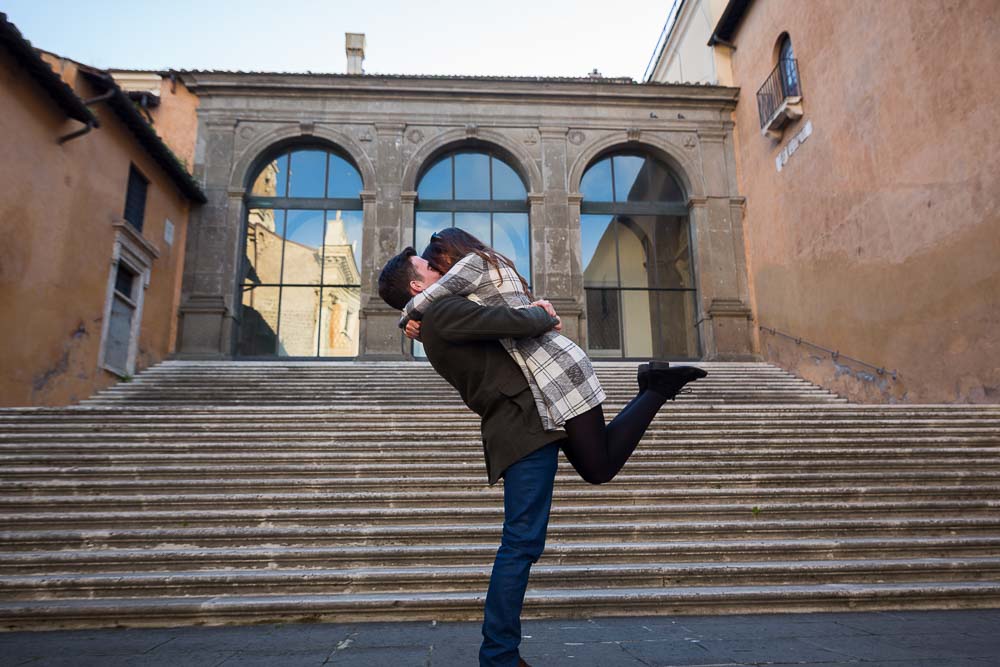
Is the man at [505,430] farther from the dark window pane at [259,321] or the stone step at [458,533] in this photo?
the dark window pane at [259,321]

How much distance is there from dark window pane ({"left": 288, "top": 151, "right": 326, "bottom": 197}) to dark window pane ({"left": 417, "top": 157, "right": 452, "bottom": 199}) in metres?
2.45

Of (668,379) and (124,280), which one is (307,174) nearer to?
(124,280)

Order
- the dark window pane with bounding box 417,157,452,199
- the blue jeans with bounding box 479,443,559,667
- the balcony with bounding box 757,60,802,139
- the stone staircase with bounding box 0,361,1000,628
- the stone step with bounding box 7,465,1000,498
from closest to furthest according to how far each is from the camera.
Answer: the blue jeans with bounding box 479,443,559,667 < the stone staircase with bounding box 0,361,1000,628 < the stone step with bounding box 7,465,1000,498 < the balcony with bounding box 757,60,802,139 < the dark window pane with bounding box 417,157,452,199

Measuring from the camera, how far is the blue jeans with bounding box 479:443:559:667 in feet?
6.74

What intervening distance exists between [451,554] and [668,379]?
2.66 m

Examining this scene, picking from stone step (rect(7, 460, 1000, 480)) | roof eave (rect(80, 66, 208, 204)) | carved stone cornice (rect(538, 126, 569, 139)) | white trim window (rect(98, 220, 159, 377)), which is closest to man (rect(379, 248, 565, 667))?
stone step (rect(7, 460, 1000, 480))

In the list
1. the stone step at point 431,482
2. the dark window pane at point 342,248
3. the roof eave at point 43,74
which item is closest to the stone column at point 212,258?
the dark window pane at point 342,248

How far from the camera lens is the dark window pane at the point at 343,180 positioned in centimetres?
1572

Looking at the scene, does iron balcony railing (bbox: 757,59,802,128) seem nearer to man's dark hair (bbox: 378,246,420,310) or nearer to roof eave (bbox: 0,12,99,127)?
roof eave (bbox: 0,12,99,127)

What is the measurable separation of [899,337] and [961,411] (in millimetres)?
2429

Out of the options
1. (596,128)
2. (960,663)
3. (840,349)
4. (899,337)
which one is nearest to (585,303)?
(596,128)

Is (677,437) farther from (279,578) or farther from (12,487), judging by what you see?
(12,487)

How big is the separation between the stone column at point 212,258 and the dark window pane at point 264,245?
41 centimetres

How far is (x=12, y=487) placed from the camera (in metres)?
5.55
